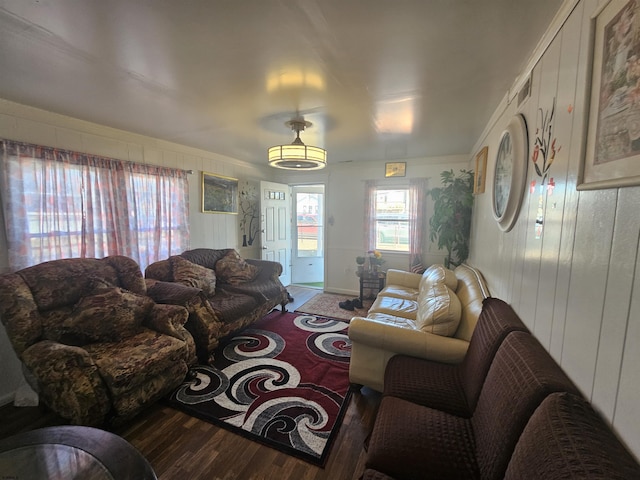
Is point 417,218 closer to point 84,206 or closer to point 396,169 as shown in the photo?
point 396,169

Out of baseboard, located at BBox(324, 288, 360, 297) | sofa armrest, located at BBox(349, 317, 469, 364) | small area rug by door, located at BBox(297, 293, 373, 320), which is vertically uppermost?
sofa armrest, located at BBox(349, 317, 469, 364)

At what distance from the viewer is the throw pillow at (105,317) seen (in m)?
1.93

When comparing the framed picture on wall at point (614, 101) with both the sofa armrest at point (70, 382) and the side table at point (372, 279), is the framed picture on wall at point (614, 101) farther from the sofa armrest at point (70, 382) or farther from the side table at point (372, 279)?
the side table at point (372, 279)

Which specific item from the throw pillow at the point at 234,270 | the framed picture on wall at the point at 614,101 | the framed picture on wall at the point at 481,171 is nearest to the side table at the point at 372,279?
the throw pillow at the point at 234,270

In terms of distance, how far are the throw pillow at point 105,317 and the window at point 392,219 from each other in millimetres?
3512

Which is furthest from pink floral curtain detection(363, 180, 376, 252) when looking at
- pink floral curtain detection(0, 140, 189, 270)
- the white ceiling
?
pink floral curtain detection(0, 140, 189, 270)

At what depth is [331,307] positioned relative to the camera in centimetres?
410

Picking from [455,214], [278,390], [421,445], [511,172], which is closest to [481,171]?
[455,214]

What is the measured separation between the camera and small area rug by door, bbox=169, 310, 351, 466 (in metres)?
1.74

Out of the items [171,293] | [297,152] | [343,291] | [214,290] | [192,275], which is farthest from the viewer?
[343,291]

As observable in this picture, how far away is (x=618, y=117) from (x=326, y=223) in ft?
13.8

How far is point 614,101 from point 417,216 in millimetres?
3464

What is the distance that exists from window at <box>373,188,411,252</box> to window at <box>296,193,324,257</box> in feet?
4.49

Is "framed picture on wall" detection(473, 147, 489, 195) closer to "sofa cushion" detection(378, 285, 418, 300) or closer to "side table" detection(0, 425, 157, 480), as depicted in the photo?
"sofa cushion" detection(378, 285, 418, 300)
